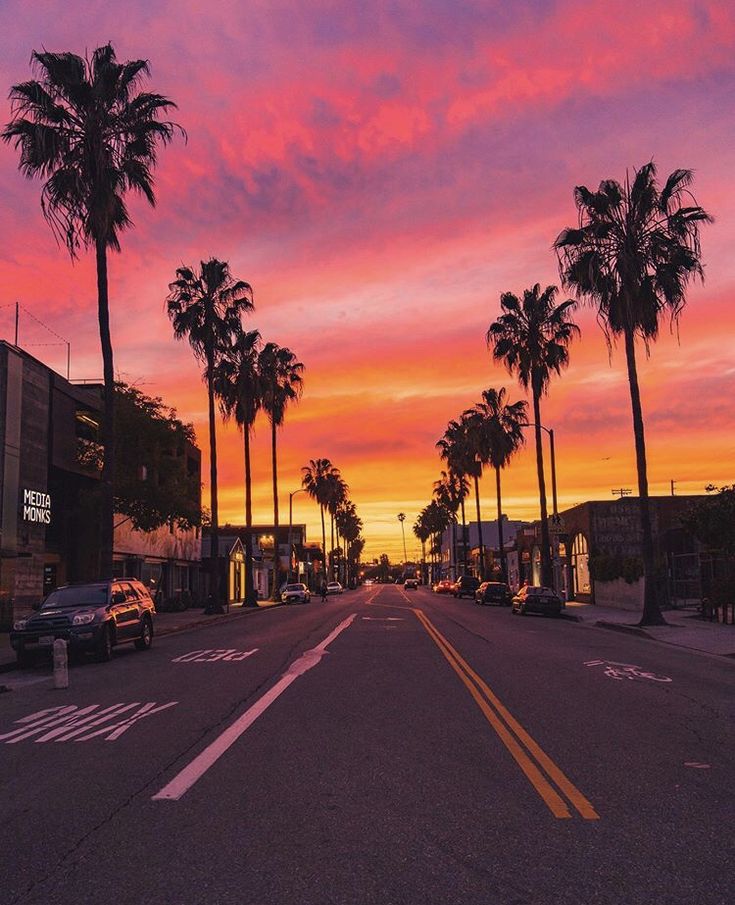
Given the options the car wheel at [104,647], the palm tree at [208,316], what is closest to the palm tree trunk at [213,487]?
the palm tree at [208,316]

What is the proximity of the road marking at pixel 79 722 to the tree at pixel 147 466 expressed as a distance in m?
22.6

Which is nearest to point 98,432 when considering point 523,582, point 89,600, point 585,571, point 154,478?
point 154,478

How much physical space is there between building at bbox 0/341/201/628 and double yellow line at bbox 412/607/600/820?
21.3m

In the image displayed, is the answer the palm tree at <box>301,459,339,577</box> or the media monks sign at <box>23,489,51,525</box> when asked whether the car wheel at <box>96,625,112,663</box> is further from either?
the palm tree at <box>301,459,339,577</box>

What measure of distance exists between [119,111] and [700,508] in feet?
72.0

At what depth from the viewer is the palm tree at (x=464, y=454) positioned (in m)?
75.5

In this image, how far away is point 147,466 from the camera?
116 ft

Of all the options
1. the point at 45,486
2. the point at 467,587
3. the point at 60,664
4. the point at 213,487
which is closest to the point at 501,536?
the point at 467,587

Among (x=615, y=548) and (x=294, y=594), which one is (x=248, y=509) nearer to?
(x=294, y=594)

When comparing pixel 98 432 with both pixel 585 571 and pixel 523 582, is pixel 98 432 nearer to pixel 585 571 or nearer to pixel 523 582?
pixel 585 571

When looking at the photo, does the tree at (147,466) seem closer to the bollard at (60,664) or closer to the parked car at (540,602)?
the parked car at (540,602)

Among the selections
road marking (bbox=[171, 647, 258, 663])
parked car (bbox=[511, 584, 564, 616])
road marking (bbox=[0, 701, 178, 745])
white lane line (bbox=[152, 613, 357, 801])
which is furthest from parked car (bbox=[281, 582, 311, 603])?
road marking (bbox=[0, 701, 178, 745])

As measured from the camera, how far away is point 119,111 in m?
27.8

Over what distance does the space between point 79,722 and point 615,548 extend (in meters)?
41.1
